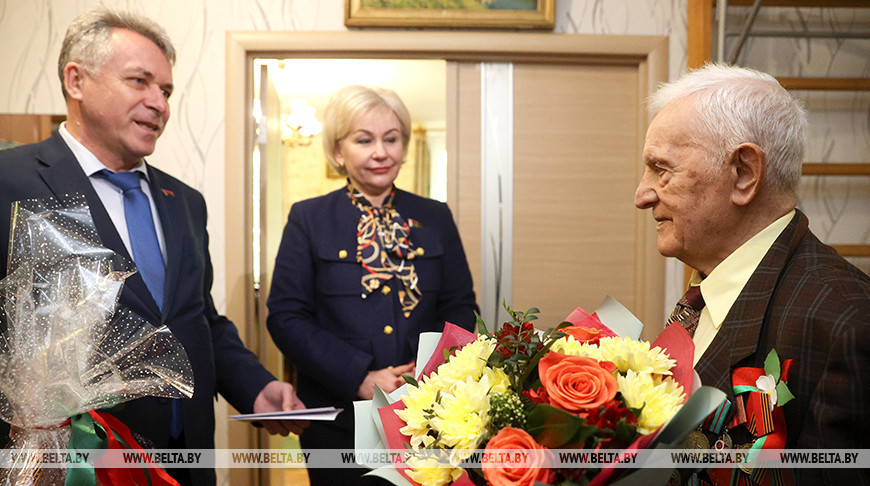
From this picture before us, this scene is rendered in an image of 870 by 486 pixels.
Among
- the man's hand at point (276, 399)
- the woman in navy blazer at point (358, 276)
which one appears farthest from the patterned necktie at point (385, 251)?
the man's hand at point (276, 399)

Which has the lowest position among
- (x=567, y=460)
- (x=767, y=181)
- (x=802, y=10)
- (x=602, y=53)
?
(x=567, y=460)

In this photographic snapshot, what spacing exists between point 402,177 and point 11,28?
186cm

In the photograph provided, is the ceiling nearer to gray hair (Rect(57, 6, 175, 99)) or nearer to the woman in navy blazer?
the woman in navy blazer

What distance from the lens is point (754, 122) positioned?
1.17 meters

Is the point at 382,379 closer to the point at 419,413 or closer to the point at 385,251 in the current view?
the point at 385,251

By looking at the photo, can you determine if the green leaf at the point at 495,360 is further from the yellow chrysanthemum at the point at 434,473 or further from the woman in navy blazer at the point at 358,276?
the woman in navy blazer at the point at 358,276

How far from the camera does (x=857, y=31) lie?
3.03 meters

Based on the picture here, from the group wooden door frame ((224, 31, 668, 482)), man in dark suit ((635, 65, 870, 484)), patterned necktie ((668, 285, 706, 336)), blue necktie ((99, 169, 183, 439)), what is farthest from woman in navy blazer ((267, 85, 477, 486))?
man in dark suit ((635, 65, 870, 484))

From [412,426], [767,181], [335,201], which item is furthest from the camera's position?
[335,201]

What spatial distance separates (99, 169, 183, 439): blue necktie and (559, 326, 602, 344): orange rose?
113 centimetres

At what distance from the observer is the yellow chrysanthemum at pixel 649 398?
81cm

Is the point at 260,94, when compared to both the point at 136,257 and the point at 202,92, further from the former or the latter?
the point at 136,257

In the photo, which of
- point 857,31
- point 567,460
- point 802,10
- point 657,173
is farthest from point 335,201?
point 857,31

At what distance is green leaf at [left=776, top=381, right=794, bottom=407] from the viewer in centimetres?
98
